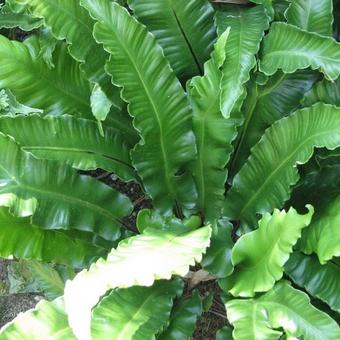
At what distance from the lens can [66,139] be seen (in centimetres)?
138

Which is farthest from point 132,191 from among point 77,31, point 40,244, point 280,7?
point 280,7

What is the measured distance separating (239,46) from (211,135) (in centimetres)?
22

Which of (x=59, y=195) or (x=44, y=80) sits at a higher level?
(x=44, y=80)

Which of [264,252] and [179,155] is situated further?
[179,155]

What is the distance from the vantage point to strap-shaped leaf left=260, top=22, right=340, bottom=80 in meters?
1.26

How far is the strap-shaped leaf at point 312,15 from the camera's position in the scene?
139 centimetres

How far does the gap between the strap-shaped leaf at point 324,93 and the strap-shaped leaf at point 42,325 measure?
767mm

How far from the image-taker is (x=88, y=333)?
1.06m

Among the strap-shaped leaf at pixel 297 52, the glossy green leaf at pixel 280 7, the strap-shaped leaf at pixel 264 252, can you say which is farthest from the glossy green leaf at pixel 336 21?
the strap-shaped leaf at pixel 264 252

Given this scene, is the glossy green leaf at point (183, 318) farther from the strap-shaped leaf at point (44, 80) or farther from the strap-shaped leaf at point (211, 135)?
the strap-shaped leaf at point (44, 80)

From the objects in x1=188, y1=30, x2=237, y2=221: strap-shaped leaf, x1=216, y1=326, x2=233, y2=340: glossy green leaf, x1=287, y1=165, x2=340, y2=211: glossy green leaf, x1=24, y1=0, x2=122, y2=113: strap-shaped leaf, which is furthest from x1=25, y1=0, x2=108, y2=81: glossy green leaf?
x1=216, y1=326, x2=233, y2=340: glossy green leaf

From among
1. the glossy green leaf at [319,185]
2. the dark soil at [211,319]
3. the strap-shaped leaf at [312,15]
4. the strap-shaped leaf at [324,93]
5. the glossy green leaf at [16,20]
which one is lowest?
the dark soil at [211,319]

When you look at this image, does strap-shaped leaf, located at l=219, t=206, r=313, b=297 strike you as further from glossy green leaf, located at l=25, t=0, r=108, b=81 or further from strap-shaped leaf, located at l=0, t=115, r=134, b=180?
glossy green leaf, located at l=25, t=0, r=108, b=81

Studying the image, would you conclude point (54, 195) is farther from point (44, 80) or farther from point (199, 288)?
point (199, 288)
